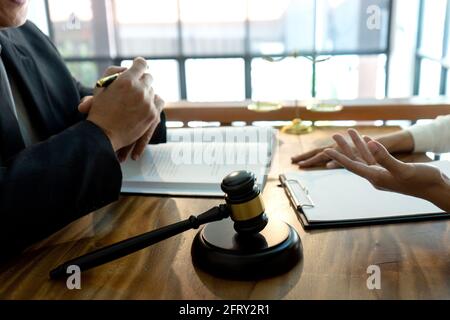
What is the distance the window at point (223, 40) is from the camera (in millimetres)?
4914

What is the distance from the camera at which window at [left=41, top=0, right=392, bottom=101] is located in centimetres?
491

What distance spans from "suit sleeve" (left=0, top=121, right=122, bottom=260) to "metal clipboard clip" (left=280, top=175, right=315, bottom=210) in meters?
0.29

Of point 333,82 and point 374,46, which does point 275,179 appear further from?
point 374,46

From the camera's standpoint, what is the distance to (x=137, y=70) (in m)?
0.84

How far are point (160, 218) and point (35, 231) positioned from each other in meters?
0.19

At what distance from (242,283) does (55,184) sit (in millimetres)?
291

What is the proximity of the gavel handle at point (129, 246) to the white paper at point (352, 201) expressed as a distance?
170 millimetres

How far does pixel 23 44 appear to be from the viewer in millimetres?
1035

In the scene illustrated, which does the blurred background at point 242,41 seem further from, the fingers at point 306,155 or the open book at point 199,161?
the fingers at point 306,155

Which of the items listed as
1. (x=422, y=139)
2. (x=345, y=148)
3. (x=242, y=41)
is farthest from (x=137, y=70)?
(x=242, y=41)

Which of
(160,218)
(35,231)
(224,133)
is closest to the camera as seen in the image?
(35,231)

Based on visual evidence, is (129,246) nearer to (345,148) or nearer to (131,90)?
(131,90)
